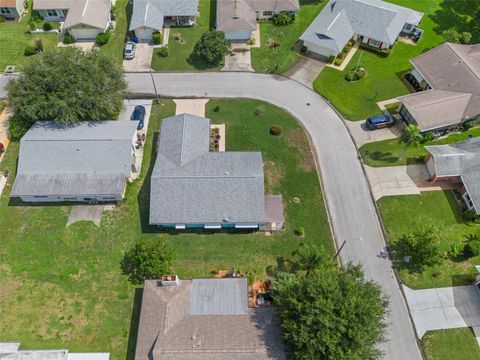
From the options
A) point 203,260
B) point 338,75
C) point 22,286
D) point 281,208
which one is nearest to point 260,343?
point 203,260

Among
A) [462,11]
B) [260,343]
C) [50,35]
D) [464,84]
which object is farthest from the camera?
[462,11]

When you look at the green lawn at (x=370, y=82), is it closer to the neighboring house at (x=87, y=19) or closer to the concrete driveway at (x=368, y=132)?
the concrete driveway at (x=368, y=132)

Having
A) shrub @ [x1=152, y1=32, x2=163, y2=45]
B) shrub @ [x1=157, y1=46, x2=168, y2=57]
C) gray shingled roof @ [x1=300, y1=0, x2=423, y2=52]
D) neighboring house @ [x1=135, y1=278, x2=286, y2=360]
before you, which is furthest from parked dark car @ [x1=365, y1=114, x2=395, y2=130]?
shrub @ [x1=152, y1=32, x2=163, y2=45]

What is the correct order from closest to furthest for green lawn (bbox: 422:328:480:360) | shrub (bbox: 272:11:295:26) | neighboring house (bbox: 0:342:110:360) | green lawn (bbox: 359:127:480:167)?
neighboring house (bbox: 0:342:110:360), green lawn (bbox: 422:328:480:360), green lawn (bbox: 359:127:480:167), shrub (bbox: 272:11:295:26)

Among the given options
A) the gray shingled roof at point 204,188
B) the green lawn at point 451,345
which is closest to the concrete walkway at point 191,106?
the gray shingled roof at point 204,188

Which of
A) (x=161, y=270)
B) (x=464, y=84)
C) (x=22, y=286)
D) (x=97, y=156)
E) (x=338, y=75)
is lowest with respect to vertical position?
(x=22, y=286)

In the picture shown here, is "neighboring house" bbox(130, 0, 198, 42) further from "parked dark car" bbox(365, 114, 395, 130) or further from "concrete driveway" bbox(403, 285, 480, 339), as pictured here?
"concrete driveway" bbox(403, 285, 480, 339)

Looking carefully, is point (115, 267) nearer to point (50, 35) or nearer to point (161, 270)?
point (161, 270)
